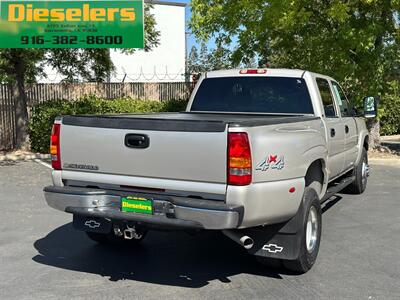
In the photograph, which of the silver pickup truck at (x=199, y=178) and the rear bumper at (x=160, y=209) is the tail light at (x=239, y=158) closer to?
the silver pickup truck at (x=199, y=178)

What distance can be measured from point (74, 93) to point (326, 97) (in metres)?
11.4

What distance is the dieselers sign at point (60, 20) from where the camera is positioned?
12758mm

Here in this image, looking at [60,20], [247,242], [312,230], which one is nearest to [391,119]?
[60,20]

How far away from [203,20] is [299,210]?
11.6m

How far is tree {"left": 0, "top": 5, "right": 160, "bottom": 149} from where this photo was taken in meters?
13.8

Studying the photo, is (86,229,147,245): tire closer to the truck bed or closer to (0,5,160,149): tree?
the truck bed

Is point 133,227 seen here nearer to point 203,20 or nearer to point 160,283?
point 160,283

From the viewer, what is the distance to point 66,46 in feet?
43.2

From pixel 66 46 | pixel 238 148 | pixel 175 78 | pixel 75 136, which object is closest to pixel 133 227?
pixel 75 136

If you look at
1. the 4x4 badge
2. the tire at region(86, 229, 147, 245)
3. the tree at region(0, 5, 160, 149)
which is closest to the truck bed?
the 4x4 badge

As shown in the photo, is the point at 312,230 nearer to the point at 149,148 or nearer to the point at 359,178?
the point at 149,148

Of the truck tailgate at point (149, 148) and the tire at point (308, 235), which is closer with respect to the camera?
the truck tailgate at point (149, 148)

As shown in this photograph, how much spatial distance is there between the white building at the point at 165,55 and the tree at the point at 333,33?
2005 cm

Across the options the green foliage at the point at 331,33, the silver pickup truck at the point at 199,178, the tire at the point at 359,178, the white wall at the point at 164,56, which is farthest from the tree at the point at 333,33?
the white wall at the point at 164,56
